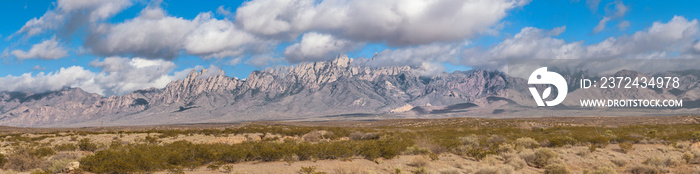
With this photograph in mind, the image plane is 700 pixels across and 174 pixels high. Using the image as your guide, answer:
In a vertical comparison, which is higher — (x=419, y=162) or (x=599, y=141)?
(x=419, y=162)

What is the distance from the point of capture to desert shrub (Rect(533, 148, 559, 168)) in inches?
988

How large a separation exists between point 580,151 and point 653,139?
41.1 feet

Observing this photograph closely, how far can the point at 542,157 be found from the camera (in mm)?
25234

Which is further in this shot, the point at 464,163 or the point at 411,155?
the point at 411,155

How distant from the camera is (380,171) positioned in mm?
21156

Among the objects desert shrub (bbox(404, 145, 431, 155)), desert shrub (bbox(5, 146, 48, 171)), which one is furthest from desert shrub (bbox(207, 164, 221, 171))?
desert shrub (bbox(404, 145, 431, 155))

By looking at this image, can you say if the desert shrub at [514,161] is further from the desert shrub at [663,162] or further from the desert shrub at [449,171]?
the desert shrub at [663,162]

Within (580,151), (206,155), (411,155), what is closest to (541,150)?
(580,151)

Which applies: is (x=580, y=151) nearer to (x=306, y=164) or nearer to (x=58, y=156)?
(x=306, y=164)

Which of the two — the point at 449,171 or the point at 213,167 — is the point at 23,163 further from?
the point at 449,171

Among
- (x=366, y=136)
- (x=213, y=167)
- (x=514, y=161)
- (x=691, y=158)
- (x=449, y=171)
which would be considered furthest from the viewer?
(x=366, y=136)

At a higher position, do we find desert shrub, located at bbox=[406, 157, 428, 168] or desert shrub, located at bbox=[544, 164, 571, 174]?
desert shrub, located at bbox=[406, 157, 428, 168]

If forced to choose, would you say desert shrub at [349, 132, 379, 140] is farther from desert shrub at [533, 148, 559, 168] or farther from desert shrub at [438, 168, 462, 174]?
desert shrub at [438, 168, 462, 174]

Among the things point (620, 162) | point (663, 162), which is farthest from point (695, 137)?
point (620, 162)
